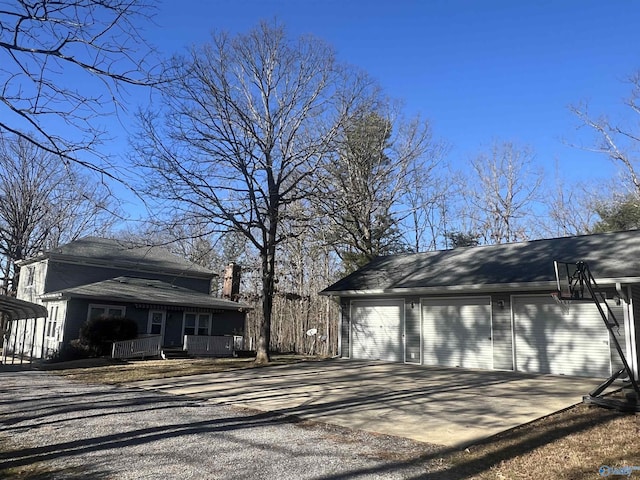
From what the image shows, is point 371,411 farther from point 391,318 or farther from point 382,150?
point 382,150

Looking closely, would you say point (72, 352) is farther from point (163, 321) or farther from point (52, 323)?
point (163, 321)

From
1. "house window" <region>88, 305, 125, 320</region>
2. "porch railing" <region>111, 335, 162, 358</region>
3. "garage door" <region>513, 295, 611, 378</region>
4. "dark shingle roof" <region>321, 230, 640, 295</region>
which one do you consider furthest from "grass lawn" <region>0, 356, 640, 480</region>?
"house window" <region>88, 305, 125, 320</region>

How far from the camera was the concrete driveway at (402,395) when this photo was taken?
688 cm

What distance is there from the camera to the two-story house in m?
19.7

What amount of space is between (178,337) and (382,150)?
45.9 feet

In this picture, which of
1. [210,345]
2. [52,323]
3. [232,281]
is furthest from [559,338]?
[52,323]

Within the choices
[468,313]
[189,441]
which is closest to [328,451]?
[189,441]

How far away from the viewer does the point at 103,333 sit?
1856 centimetres

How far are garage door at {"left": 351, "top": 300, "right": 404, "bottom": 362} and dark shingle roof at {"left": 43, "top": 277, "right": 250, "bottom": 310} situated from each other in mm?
7938

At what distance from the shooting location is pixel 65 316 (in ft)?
62.7

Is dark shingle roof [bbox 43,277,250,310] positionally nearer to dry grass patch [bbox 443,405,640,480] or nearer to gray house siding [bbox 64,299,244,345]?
gray house siding [bbox 64,299,244,345]

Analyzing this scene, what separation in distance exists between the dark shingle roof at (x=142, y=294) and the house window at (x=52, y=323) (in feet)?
2.05

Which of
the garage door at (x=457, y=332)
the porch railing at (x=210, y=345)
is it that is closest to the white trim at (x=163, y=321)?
the porch railing at (x=210, y=345)

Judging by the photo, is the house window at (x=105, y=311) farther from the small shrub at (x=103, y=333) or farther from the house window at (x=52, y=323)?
the house window at (x=52, y=323)
